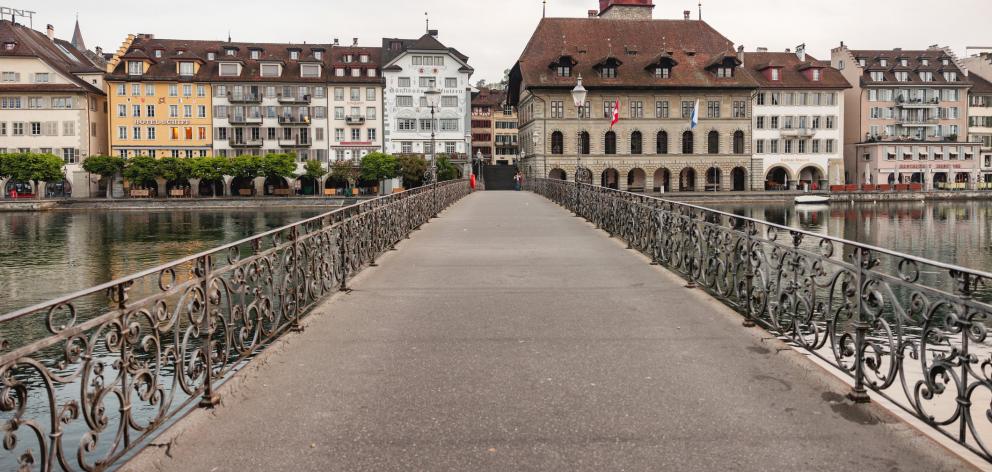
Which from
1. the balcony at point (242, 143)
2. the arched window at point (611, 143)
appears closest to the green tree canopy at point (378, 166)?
the balcony at point (242, 143)

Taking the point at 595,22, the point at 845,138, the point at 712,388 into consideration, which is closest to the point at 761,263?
the point at 712,388

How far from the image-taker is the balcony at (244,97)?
76.6 m

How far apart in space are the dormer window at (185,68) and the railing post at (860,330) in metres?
78.3

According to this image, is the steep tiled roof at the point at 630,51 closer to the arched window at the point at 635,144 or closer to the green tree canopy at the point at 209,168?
the arched window at the point at 635,144

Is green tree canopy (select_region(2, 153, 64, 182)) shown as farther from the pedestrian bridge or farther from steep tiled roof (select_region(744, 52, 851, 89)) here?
the pedestrian bridge

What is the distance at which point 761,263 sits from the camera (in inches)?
328

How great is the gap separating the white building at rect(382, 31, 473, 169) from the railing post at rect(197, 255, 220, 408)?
7369 centimetres

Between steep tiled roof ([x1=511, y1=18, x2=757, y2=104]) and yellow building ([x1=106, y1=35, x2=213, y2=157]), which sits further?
Answer: yellow building ([x1=106, y1=35, x2=213, y2=157])

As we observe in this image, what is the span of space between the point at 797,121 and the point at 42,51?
71.5 meters

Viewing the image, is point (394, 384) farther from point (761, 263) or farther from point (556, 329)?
point (761, 263)

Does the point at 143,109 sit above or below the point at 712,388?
above

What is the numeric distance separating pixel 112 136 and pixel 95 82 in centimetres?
640

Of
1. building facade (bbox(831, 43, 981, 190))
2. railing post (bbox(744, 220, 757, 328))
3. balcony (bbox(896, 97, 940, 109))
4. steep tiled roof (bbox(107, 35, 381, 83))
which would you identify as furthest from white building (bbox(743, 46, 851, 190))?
railing post (bbox(744, 220, 757, 328))

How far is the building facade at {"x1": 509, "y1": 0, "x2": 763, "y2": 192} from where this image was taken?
240 feet
